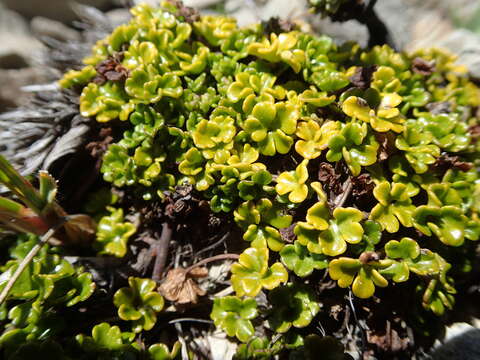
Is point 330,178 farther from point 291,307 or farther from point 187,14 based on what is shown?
point 187,14

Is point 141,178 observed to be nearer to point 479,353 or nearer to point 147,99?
point 147,99

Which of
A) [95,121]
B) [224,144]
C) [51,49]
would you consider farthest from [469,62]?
[51,49]

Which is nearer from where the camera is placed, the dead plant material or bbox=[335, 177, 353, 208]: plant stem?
bbox=[335, 177, 353, 208]: plant stem

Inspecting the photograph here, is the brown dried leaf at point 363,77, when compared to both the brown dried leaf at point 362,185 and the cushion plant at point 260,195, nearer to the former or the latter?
the cushion plant at point 260,195

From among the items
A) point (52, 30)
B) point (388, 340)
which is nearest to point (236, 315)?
point (388, 340)

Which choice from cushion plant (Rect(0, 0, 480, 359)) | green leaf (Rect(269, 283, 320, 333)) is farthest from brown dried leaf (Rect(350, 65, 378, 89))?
green leaf (Rect(269, 283, 320, 333))

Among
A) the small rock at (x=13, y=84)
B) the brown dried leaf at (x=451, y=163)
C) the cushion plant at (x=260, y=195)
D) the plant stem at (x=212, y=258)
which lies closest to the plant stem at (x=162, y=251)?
the cushion plant at (x=260, y=195)

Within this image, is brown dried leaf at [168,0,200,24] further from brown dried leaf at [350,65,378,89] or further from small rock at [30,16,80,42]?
small rock at [30,16,80,42]

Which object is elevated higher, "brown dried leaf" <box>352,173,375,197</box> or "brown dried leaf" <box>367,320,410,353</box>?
"brown dried leaf" <box>352,173,375,197</box>
